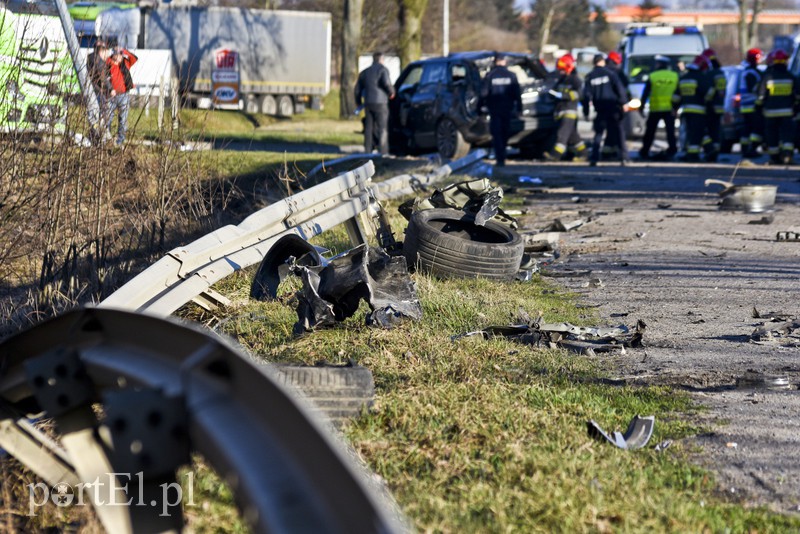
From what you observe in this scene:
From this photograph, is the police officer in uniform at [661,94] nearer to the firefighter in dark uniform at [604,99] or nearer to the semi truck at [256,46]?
the firefighter in dark uniform at [604,99]

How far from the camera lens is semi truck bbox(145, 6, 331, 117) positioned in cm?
3616

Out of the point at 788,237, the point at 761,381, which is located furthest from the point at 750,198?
the point at 761,381

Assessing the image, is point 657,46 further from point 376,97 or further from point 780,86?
point 376,97

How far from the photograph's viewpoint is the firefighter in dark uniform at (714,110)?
20281 mm

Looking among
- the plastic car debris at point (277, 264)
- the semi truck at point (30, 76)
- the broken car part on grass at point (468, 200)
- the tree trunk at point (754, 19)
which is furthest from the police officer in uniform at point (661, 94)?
the tree trunk at point (754, 19)

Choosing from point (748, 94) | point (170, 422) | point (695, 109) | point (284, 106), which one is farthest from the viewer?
point (284, 106)

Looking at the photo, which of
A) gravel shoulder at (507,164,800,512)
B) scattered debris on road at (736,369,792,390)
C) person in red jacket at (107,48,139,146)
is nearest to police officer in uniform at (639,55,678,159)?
gravel shoulder at (507,164,800,512)

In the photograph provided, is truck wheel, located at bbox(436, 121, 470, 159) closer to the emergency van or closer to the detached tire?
the emergency van

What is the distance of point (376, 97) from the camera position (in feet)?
64.7

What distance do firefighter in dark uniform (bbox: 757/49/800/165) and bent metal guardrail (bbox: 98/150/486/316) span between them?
1250cm

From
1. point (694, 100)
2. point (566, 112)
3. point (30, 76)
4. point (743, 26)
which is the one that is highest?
point (743, 26)

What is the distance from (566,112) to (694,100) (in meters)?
2.58

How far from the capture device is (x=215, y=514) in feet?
10.7

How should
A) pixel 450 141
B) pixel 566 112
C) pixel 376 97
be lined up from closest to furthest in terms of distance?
1. pixel 450 141
2. pixel 566 112
3. pixel 376 97
